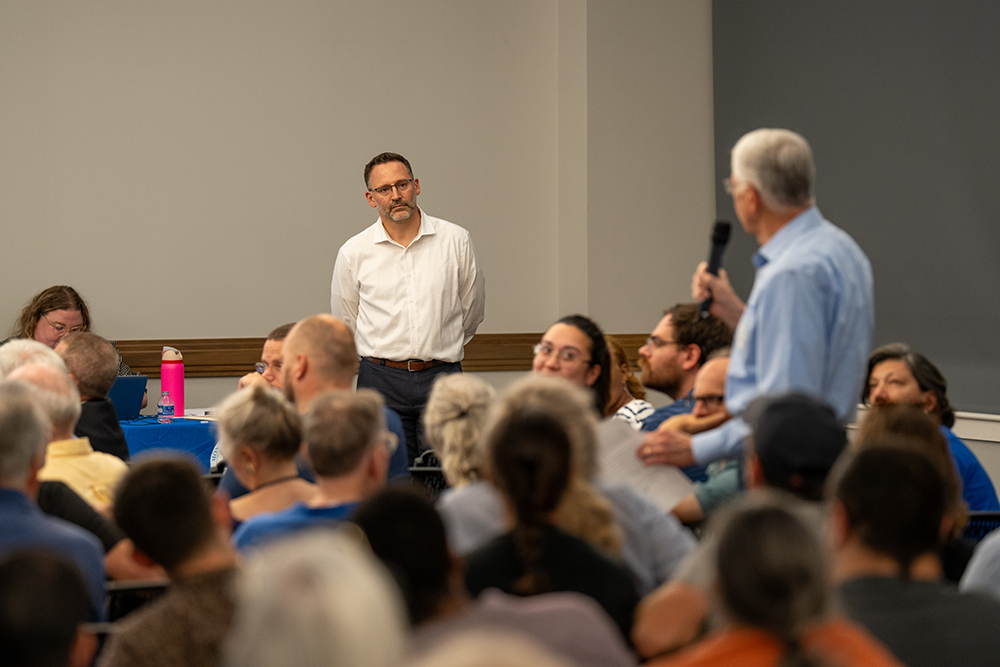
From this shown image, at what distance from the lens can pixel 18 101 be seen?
5.77 metres

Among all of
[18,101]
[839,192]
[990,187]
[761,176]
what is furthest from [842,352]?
[18,101]

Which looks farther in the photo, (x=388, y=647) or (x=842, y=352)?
(x=842, y=352)

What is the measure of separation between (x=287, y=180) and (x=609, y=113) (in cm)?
191

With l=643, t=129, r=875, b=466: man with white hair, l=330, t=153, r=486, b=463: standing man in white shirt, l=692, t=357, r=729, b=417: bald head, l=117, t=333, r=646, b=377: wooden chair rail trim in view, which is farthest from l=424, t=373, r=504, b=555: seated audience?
l=117, t=333, r=646, b=377: wooden chair rail trim

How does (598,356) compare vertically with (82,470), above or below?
above

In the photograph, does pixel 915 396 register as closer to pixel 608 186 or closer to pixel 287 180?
pixel 608 186

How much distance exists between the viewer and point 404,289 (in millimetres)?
4727

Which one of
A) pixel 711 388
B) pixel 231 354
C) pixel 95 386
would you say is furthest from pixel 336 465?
pixel 231 354

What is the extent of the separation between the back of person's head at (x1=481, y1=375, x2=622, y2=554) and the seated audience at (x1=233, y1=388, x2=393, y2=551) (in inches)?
12.1

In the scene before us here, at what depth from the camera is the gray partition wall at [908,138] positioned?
4535 millimetres

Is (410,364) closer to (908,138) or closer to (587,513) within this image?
(908,138)

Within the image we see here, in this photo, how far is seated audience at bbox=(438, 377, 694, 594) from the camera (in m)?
1.78

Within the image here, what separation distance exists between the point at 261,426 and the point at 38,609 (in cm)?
120

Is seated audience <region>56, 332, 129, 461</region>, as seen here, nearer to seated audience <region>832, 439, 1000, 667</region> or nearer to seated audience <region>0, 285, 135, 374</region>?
seated audience <region>0, 285, 135, 374</region>
